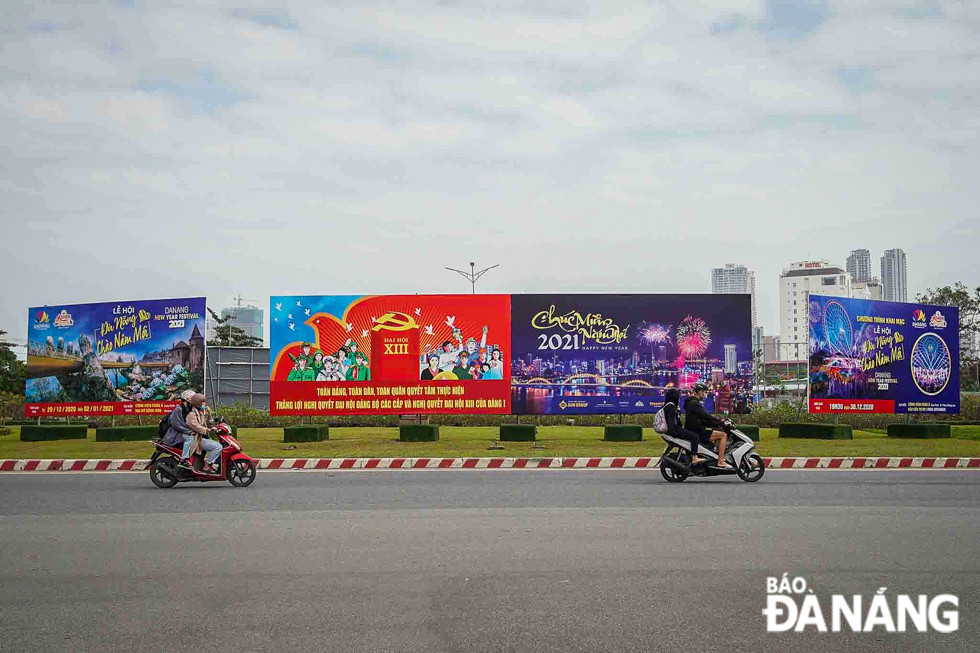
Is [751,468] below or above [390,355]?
below

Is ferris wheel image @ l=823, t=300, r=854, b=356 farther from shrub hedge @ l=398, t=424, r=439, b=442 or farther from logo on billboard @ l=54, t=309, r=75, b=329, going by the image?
logo on billboard @ l=54, t=309, r=75, b=329

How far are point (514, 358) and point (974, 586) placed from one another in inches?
802

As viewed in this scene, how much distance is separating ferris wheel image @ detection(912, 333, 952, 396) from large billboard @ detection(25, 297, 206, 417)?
22721 mm

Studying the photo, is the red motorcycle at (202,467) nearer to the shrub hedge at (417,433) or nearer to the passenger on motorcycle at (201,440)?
the passenger on motorcycle at (201,440)

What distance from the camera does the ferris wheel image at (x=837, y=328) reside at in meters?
28.5

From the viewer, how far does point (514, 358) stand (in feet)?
89.6

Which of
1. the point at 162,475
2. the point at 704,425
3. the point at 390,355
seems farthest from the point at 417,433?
the point at 704,425

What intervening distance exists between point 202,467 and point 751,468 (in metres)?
9.05

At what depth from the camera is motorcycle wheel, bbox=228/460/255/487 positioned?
49.3 ft

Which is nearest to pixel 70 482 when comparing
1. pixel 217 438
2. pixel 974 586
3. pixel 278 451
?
pixel 217 438

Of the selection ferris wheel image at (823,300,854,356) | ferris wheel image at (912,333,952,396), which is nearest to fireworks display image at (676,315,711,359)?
ferris wheel image at (823,300,854,356)

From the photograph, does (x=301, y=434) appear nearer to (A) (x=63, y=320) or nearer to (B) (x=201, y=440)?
(A) (x=63, y=320)

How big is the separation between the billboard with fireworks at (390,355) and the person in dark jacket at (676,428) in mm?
11835

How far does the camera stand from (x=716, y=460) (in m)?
15.3
